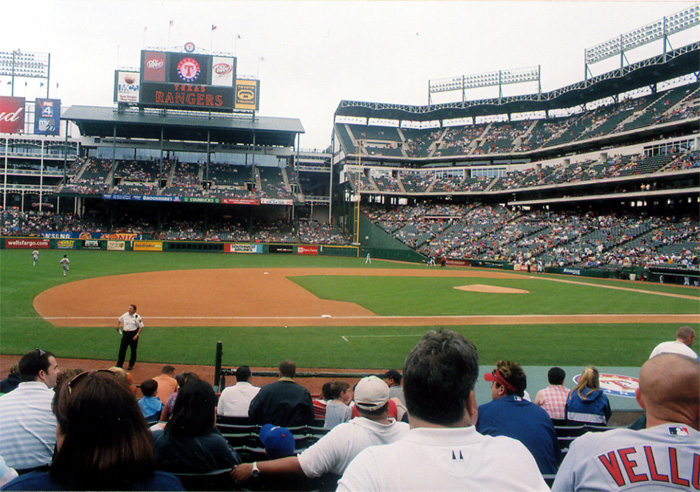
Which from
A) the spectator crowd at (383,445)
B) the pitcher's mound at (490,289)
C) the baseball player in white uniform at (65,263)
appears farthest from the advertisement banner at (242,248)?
the spectator crowd at (383,445)

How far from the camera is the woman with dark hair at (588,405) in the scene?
582cm

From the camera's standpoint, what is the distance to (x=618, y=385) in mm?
8906

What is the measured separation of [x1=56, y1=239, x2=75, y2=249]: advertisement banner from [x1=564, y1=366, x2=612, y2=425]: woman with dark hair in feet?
188

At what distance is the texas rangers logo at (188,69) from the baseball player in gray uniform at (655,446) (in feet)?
225

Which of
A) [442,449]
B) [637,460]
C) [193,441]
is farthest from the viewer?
[193,441]

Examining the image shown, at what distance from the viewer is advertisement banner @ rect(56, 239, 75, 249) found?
5125 centimetres

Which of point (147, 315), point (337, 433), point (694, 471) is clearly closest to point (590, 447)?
point (694, 471)

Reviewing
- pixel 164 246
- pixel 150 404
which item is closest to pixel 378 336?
pixel 150 404

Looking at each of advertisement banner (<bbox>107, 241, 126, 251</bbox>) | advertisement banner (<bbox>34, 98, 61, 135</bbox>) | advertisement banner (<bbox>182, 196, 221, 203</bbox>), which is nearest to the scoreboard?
advertisement banner (<bbox>182, 196, 221, 203</bbox>)

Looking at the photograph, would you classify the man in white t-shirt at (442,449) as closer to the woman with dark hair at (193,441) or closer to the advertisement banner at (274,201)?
the woman with dark hair at (193,441)

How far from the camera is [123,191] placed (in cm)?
6031

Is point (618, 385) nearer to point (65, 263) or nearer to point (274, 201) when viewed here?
point (65, 263)

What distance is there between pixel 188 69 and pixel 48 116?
78.6 feet

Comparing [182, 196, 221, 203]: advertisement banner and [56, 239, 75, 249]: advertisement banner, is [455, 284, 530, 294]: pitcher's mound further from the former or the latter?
[56, 239, 75, 249]: advertisement banner
